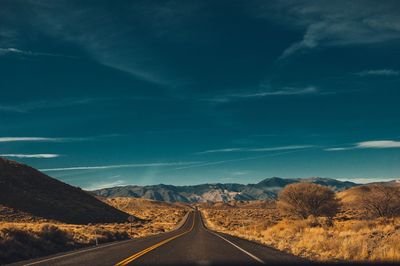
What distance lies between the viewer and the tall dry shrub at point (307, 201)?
6406 centimetres

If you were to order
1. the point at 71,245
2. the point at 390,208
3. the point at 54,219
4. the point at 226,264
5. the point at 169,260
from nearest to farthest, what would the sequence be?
the point at 226,264
the point at 169,260
the point at 71,245
the point at 390,208
the point at 54,219

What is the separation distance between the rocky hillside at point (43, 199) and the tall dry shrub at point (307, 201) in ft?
128

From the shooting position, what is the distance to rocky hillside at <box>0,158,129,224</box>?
253 ft

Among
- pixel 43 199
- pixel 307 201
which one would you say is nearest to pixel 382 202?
pixel 307 201

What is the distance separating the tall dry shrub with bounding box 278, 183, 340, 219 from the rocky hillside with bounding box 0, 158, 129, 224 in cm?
3903

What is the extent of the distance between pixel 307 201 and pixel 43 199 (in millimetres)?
53338

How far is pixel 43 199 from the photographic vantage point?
3346 inches

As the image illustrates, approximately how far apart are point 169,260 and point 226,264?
2.73 metres

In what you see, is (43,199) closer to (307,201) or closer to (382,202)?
(307,201)

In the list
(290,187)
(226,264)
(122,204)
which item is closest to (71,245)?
(226,264)

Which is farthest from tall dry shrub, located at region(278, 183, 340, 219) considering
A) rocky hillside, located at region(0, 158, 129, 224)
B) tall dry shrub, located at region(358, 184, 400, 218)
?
rocky hillside, located at region(0, 158, 129, 224)

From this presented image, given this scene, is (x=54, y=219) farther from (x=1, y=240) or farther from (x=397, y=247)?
(x=397, y=247)

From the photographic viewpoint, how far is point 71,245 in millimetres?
28609

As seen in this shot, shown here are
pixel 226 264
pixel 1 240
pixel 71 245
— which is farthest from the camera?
pixel 71 245
